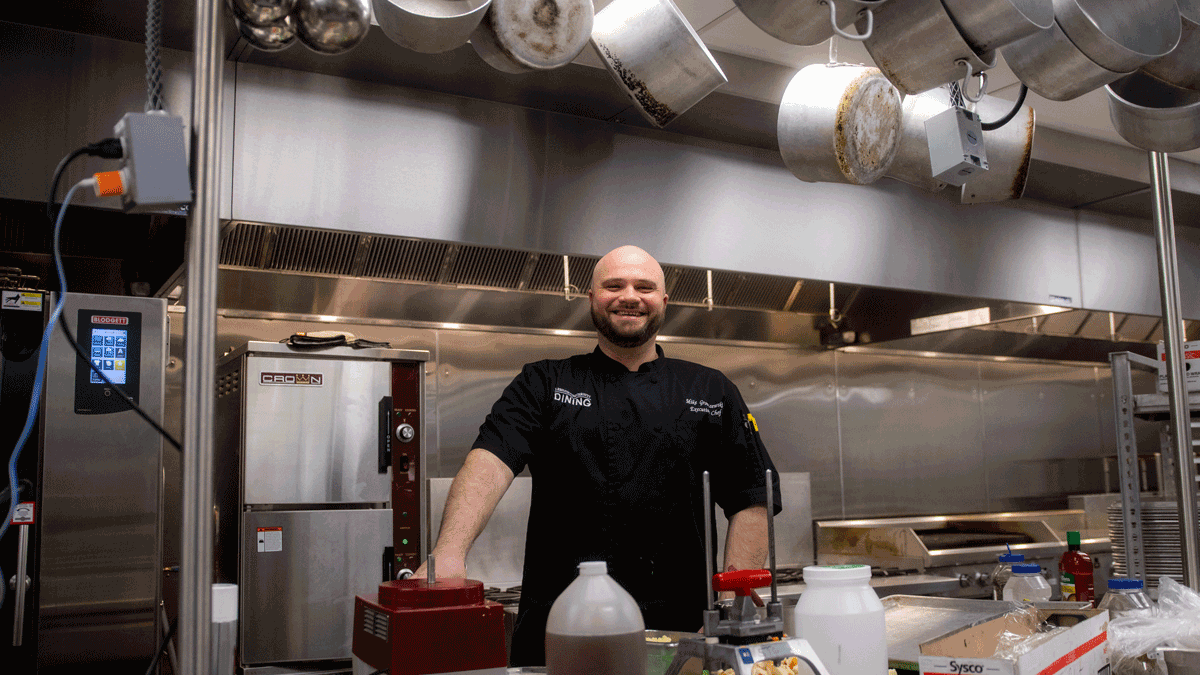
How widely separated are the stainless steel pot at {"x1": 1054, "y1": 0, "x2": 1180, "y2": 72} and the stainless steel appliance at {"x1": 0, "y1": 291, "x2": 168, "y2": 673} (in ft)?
8.29

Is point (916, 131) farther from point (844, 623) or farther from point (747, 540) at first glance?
point (844, 623)

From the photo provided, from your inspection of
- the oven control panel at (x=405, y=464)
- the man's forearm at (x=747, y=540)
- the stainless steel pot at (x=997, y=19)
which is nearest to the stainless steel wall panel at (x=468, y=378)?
the oven control panel at (x=405, y=464)

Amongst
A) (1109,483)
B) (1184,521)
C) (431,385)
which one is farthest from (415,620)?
(1109,483)

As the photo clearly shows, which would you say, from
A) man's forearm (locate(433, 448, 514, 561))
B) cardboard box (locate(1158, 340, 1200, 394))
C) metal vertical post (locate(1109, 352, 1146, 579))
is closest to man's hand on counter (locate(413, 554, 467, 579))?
man's forearm (locate(433, 448, 514, 561))

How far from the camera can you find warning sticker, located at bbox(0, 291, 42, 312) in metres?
2.59

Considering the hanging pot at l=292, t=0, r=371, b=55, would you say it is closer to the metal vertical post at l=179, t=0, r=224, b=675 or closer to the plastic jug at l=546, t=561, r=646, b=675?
the metal vertical post at l=179, t=0, r=224, b=675

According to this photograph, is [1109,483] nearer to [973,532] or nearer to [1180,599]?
[973,532]

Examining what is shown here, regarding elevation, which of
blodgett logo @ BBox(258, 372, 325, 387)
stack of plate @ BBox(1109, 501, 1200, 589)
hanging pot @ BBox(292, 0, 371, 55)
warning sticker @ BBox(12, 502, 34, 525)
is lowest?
stack of plate @ BBox(1109, 501, 1200, 589)

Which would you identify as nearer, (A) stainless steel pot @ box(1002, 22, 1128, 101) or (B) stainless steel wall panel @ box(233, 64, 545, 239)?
(A) stainless steel pot @ box(1002, 22, 1128, 101)

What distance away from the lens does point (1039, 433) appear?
19.2 feet

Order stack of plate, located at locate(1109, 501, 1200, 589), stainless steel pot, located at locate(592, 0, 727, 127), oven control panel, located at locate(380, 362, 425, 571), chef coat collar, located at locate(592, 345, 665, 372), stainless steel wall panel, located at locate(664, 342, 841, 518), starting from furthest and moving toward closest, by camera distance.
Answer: stainless steel wall panel, located at locate(664, 342, 841, 518)
oven control panel, located at locate(380, 362, 425, 571)
stack of plate, located at locate(1109, 501, 1200, 589)
chef coat collar, located at locate(592, 345, 665, 372)
stainless steel pot, located at locate(592, 0, 727, 127)

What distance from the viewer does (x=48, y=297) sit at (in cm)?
266

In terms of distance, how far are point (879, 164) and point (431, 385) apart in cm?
238

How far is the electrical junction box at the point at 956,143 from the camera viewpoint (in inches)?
60.3
